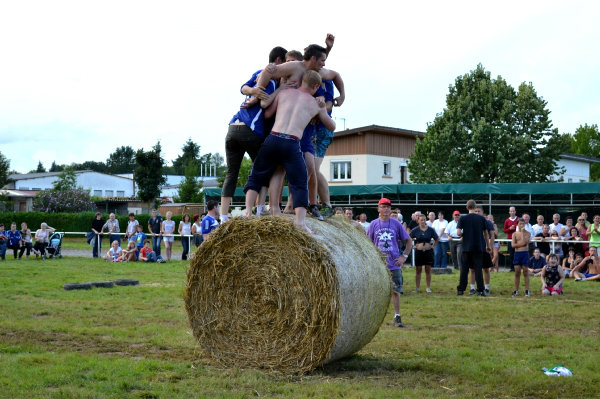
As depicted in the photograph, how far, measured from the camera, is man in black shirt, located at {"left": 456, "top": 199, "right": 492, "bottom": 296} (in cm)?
1652

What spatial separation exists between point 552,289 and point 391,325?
6805 mm

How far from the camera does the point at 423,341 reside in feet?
33.0

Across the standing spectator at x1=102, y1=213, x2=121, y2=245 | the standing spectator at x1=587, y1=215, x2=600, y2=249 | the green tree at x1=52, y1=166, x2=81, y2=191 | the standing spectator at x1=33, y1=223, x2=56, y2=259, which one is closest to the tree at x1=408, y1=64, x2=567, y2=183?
the standing spectator at x1=102, y1=213, x2=121, y2=245

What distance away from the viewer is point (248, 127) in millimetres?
8484

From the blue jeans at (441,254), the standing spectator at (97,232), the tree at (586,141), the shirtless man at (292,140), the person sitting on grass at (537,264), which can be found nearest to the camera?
the shirtless man at (292,140)

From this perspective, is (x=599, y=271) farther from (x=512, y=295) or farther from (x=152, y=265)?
(x=152, y=265)

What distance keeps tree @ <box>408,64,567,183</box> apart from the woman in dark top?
29.1 meters

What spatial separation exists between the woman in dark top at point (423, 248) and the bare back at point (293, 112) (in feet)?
30.3

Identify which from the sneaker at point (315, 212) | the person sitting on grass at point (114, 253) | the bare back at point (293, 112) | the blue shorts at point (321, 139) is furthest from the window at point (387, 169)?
the bare back at point (293, 112)

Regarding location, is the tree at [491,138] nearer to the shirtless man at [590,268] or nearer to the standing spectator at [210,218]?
the shirtless man at [590,268]

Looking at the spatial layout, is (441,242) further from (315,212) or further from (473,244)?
(315,212)

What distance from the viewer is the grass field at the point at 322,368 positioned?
7.12 meters

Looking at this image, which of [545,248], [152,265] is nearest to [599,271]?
[545,248]

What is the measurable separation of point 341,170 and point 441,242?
112 feet
